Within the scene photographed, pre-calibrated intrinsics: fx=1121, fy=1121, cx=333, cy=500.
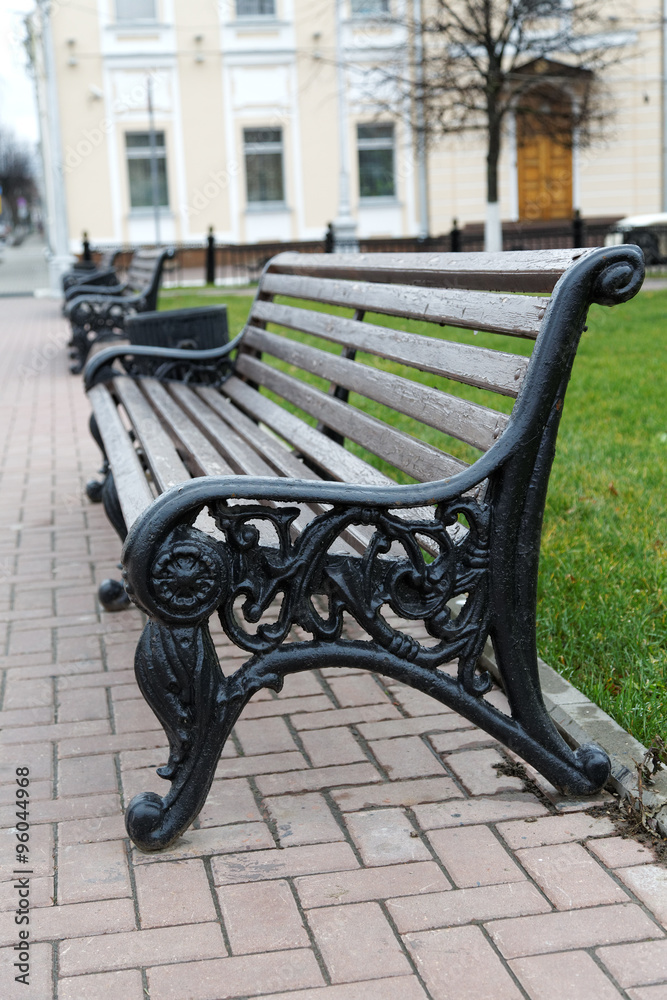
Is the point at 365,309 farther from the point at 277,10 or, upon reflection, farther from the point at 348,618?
the point at 277,10

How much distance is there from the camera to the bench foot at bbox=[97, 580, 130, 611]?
148 inches

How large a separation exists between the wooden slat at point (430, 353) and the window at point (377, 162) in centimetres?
2332

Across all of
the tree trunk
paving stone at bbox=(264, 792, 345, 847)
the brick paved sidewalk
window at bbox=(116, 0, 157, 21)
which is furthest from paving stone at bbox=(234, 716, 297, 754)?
window at bbox=(116, 0, 157, 21)

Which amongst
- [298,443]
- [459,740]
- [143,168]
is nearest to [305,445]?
[298,443]

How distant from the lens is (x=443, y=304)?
272 centimetres

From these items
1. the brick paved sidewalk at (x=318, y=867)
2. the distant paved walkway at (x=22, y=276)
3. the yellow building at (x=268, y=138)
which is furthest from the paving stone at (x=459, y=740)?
the yellow building at (x=268, y=138)

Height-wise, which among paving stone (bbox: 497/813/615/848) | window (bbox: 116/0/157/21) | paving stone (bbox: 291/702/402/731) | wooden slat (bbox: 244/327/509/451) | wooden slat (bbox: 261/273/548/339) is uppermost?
window (bbox: 116/0/157/21)

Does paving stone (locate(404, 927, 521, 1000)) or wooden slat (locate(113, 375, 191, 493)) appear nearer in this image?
paving stone (locate(404, 927, 521, 1000))

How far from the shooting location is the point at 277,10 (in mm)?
25156

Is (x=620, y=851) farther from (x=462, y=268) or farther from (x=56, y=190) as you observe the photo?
(x=56, y=190)

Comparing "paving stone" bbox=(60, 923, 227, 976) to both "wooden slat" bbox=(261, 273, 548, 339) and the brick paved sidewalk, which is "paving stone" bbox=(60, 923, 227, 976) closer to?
the brick paved sidewalk

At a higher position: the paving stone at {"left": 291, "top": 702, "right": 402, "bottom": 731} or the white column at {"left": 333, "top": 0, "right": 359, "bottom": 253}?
the white column at {"left": 333, "top": 0, "right": 359, "bottom": 253}

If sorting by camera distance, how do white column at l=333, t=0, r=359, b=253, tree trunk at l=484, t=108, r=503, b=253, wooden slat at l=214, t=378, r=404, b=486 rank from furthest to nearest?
white column at l=333, t=0, r=359, b=253
tree trunk at l=484, t=108, r=503, b=253
wooden slat at l=214, t=378, r=404, b=486
